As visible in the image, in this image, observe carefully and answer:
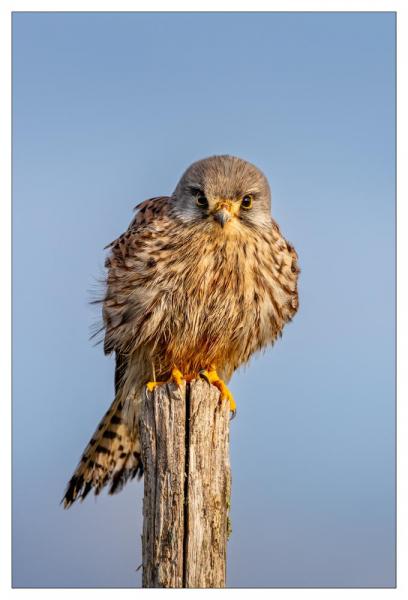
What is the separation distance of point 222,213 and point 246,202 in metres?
0.21

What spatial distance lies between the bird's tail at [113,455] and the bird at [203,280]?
1.39ft

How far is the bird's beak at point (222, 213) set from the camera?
160 inches

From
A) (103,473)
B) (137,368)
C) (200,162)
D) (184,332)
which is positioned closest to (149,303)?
(184,332)

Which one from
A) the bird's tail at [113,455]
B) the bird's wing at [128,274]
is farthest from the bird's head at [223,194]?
the bird's tail at [113,455]

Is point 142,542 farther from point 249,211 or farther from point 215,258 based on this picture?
point 249,211

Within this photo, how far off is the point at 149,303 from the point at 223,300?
373 mm

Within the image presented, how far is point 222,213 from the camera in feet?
13.4

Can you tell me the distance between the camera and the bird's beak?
4059mm

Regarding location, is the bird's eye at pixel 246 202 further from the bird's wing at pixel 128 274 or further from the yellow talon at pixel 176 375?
the yellow talon at pixel 176 375

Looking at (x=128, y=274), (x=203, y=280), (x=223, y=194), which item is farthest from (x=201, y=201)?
(x=128, y=274)

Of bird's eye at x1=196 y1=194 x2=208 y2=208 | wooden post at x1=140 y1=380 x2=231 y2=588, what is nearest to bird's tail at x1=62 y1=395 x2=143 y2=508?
wooden post at x1=140 y1=380 x2=231 y2=588

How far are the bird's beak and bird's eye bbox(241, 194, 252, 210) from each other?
4.1 inches

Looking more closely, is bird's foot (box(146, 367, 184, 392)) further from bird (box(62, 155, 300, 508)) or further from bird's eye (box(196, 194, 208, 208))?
bird's eye (box(196, 194, 208, 208))

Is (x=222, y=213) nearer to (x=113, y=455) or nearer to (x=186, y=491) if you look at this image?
(x=186, y=491)
